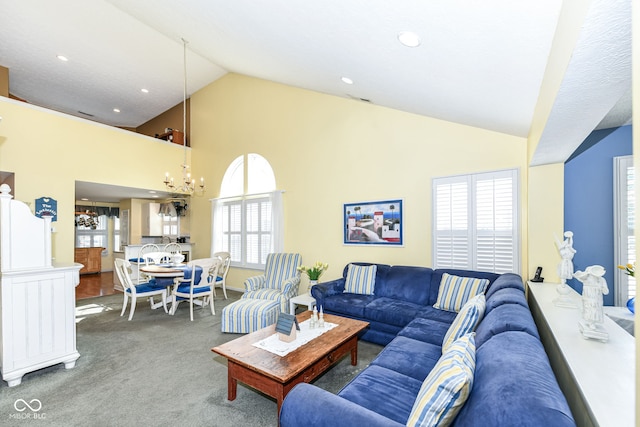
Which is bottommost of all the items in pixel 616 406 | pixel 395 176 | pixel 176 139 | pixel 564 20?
pixel 616 406

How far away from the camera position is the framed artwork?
14.2 feet

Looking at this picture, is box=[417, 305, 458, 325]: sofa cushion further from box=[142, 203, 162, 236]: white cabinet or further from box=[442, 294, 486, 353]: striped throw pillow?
box=[142, 203, 162, 236]: white cabinet

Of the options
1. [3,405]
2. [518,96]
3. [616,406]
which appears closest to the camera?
[616,406]

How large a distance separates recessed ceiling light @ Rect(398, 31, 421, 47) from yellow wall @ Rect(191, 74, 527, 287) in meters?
2.41

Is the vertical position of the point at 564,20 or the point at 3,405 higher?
the point at 564,20

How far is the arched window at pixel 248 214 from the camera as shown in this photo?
584cm

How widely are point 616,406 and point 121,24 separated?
6.68 metres

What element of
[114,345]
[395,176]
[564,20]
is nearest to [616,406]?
[564,20]

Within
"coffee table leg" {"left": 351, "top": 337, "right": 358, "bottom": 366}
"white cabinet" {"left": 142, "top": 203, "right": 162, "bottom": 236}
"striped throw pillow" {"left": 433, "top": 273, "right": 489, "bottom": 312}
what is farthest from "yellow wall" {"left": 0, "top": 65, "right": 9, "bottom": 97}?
"striped throw pillow" {"left": 433, "top": 273, "right": 489, "bottom": 312}

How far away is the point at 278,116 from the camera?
5.77 meters

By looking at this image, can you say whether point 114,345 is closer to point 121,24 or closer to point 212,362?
point 212,362

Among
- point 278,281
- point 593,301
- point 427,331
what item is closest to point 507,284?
point 427,331

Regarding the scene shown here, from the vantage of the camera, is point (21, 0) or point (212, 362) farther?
point (21, 0)

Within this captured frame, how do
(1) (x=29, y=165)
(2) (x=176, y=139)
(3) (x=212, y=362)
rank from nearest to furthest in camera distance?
(3) (x=212, y=362)
(1) (x=29, y=165)
(2) (x=176, y=139)
